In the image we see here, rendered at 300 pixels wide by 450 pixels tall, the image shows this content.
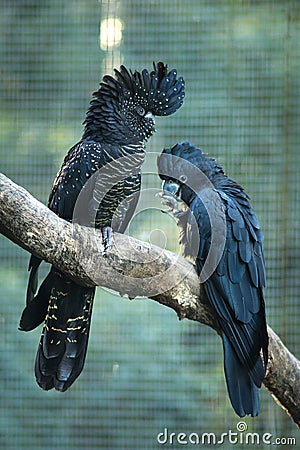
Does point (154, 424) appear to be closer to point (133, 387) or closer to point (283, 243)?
point (133, 387)

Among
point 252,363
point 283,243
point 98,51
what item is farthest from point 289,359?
point 98,51

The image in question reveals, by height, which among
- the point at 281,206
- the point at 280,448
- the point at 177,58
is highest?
the point at 177,58

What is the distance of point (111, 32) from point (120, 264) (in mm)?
725

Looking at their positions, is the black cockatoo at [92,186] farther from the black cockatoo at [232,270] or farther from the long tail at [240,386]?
the long tail at [240,386]

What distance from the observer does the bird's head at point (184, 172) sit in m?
1.16

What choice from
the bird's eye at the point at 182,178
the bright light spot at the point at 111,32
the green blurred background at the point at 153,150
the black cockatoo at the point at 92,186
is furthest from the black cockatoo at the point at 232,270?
the bright light spot at the point at 111,32

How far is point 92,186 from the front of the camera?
1.05 meters

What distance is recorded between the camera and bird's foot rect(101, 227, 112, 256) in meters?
0.99

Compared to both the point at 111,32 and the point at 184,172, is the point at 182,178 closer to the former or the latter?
the point at 184,172

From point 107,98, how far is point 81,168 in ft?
0.43

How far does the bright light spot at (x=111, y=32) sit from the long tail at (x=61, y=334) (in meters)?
0.67

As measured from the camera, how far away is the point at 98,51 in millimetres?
1529

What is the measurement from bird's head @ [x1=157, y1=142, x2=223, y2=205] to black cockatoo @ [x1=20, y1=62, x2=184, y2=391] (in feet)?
0.33

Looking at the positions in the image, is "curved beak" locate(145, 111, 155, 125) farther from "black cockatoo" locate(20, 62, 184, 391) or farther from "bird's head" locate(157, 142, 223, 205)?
"bird's head" locate(157, 142, 223, 205)
